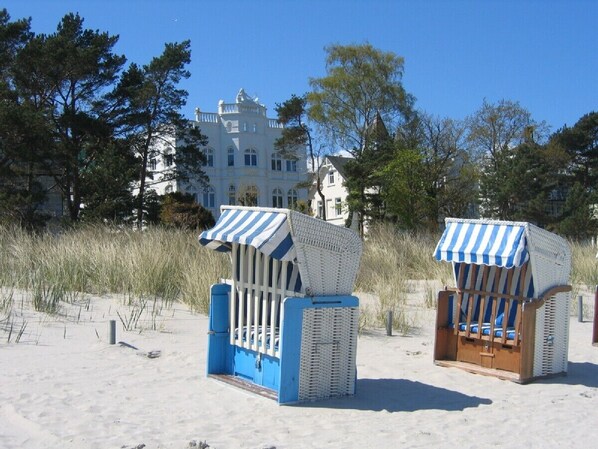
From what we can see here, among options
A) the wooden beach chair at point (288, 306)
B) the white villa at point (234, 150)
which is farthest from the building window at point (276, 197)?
the wooden beach chair at point (288, 306)

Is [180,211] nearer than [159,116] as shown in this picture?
Yes

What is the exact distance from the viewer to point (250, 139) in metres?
59.8

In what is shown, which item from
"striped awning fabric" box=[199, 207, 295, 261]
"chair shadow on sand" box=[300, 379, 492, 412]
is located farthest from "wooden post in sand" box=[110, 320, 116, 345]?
"chair shadow on sand" box=[300, 379, 492, 412]

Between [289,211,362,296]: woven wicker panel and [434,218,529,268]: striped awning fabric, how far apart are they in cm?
193

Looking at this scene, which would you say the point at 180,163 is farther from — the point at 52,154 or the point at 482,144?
the point at 482,144

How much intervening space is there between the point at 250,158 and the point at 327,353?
5390 centimetres

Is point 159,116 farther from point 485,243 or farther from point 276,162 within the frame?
point 485,243

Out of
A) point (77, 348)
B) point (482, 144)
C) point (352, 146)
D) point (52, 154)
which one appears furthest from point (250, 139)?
point (77, 348)

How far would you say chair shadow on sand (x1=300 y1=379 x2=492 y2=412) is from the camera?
678 cm

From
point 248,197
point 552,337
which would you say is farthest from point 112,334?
point 248,197

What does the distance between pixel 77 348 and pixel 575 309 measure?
10.5m

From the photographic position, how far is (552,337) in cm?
848

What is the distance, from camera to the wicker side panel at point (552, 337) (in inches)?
328

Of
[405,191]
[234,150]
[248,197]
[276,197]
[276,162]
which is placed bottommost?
[248,197]
